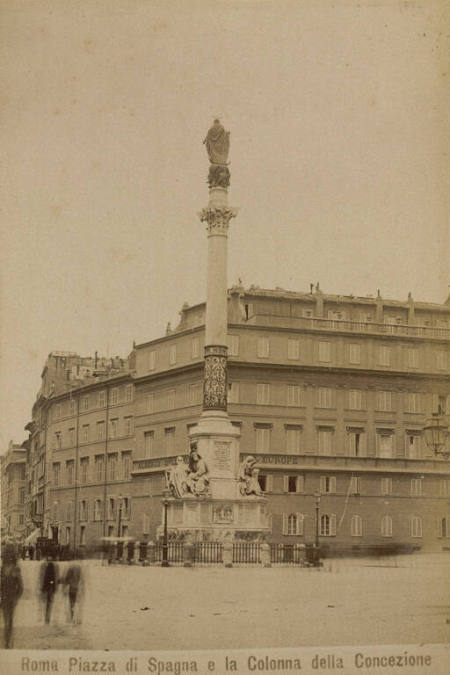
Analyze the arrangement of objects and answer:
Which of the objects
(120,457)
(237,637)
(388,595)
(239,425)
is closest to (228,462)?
(120,457)

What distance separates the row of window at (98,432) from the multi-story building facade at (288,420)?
44 millimetres

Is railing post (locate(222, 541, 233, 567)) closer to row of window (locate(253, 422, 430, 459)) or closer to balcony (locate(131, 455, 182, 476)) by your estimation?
row of window (locate(253, 422, 430, 459))

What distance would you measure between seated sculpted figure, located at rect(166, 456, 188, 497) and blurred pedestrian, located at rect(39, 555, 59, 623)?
8271 millimetres

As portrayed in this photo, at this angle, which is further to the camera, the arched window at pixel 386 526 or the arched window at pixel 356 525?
the arched window at pixel 356 525

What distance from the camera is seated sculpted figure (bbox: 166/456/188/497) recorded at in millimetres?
22609

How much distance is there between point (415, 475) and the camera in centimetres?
2441

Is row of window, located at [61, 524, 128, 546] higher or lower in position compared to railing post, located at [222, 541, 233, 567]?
higher

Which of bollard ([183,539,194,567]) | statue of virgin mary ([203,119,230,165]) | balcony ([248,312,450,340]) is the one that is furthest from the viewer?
balcony ([248,312,450,340])

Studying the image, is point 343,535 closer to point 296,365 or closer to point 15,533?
point 296,365

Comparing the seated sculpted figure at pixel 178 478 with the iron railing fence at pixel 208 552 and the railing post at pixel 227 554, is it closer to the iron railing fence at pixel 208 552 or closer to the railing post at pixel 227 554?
the iron railing fence at pixel 208 552

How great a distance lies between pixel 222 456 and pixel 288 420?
5378mm

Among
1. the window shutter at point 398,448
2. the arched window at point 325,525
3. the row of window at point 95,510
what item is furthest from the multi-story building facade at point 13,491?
the arched window at point 325,525

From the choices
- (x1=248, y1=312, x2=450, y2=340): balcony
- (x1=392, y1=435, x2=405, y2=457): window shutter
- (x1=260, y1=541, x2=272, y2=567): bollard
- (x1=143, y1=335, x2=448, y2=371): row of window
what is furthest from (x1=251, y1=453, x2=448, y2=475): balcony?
(x1=260, y1=541, x2=272, y2=567): bollard

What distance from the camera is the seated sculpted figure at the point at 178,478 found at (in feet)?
74.2
